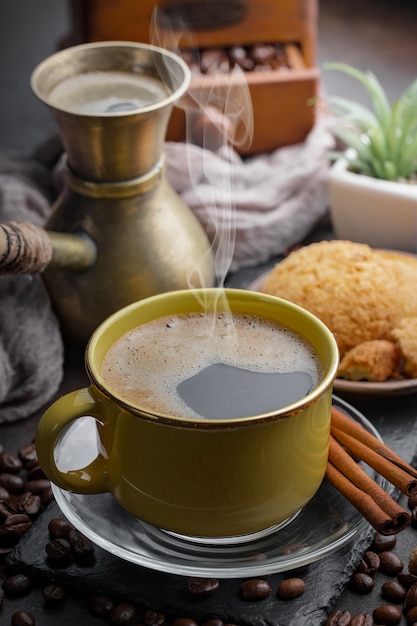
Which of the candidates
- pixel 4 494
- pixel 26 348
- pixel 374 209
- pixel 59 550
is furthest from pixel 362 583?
pixel 374 209

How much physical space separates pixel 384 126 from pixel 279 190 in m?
0.25

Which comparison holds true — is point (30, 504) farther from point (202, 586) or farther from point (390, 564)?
point (390, 564)

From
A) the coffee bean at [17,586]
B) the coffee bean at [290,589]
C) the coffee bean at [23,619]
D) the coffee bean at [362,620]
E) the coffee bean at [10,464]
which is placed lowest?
the coffee bean at [10,464]

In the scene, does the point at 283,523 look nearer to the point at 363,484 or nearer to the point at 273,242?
the point at 363,484

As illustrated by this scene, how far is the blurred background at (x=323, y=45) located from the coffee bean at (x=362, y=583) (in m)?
1.54

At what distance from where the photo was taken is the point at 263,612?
1015mm

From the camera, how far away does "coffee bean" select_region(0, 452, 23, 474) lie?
4.20 ft

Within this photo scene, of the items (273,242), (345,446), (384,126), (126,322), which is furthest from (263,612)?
(384,126)

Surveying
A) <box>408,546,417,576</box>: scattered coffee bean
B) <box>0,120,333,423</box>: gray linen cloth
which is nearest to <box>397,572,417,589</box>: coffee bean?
<box>408,546,417,576</box>: scattered coffee bean

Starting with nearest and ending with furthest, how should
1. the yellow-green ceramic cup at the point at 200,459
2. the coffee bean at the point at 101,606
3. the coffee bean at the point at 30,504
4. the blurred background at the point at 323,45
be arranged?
the yellow-green ceramic cup at the point at 200,459 < the coffee bean at the point at 101,606 < the coffee bean at the point at 30,504 < the blurred background at the point at 323,45

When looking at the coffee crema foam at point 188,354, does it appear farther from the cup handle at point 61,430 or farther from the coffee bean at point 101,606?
the coffee bean at point 101,606

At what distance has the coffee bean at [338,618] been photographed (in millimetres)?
1014

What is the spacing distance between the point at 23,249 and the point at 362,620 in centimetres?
70

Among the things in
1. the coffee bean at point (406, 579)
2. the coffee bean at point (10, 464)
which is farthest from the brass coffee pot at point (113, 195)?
the coffee bean at point (406, 579)
